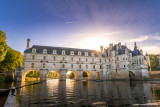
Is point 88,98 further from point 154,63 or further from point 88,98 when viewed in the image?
point 154,63

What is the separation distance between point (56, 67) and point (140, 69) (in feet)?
108

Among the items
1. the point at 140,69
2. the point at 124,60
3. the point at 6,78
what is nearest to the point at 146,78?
the point at 140,69

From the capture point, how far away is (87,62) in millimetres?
46719

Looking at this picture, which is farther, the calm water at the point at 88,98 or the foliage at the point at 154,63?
the foliage at the point at 154,63

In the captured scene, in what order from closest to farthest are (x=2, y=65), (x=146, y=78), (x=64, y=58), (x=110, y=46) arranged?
(x=2, y=65)
(x=146, y=78)
(x=64, y=58)
(x=110, y=46)

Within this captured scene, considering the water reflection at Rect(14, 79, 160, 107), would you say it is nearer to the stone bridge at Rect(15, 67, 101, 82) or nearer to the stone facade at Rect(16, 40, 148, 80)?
the stone bridge at Rect(15, 67, 101, 82)

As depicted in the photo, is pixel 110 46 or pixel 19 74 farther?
pixel 110 46

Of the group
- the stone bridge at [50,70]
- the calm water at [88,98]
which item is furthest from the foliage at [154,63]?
the calm water at [88,98]

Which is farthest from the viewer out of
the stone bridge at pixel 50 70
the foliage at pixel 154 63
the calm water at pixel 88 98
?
the foliage at pixel 154 63

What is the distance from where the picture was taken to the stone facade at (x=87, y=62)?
39.3m

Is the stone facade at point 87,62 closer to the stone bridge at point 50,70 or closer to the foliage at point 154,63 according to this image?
the stone bridge at point 50,70

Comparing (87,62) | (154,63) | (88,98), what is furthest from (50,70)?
(154,63)

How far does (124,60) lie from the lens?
139ft

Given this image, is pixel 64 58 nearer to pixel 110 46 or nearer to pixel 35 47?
pixel 35 47
